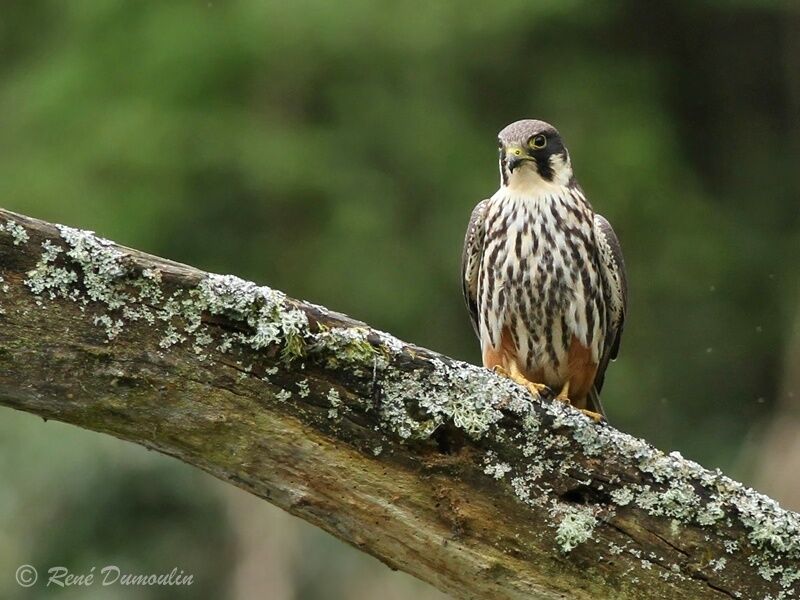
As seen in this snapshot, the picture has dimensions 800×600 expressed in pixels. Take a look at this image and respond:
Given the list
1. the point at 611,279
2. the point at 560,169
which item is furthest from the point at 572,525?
the point at 560,169

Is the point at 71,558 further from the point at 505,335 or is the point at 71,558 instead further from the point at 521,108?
the point at 521,108

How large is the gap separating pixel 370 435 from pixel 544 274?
156 cm

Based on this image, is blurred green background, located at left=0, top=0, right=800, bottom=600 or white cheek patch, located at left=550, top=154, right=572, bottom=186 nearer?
white cheek patch, located at left=550, top=154, right=572, bottom=186

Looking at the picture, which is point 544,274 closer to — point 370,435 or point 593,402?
point 593,402

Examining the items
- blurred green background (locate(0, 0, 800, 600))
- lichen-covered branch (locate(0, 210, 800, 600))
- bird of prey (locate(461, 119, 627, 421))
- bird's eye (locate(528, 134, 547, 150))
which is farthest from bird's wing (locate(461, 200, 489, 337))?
blurred green background (locate(0, 0, 800, 600))

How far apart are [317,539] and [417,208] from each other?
2.82 metres

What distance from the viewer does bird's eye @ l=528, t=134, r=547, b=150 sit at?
4555 mm

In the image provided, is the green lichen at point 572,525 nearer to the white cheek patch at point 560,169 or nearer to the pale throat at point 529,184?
the pale throat at point 529,184

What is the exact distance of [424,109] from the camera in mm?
8734

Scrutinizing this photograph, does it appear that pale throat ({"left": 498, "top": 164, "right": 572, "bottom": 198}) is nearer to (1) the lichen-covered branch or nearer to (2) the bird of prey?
(2) the bird of prey

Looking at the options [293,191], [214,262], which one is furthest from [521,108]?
[214,262]

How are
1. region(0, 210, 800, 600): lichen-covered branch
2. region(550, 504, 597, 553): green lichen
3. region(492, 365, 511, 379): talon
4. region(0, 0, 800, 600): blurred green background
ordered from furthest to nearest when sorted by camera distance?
region(0, 0, 800, 600): blurred green background → region(492, 365, 511, 379): talon → region(550, 504, 597, 553): green lichen → region(0, 210, 800, 600): lichen-covered branch

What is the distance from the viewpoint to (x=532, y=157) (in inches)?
177

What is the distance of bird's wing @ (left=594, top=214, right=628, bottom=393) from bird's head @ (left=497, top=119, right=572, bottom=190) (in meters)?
0.22
